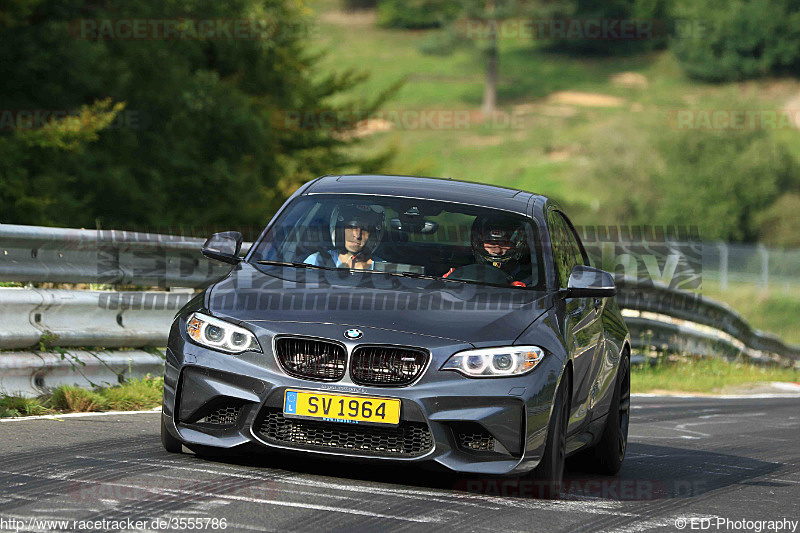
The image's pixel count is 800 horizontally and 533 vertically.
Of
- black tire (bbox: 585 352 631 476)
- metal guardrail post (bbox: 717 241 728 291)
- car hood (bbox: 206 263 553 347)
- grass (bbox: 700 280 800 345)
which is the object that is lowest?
grass (bbox: 700 280 800 345)

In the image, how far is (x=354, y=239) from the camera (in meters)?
7.54

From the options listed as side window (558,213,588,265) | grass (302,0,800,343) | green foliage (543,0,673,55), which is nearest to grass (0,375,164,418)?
side window (558,213,588,265)

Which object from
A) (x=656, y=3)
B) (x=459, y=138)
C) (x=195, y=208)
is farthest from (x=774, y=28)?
(x=195, y=208)

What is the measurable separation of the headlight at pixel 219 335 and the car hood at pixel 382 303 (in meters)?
0.06

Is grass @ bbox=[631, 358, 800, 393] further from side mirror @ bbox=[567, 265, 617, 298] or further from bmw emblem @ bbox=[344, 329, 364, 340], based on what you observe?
bmw emblem @ bbox=[344, 329, 364, 340]

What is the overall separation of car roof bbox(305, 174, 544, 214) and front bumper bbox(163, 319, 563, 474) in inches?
65.0

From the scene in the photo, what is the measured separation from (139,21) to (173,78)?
1536mm

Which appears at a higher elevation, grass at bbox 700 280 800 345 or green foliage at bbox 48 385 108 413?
green foliage at bbox 48 385 108 413

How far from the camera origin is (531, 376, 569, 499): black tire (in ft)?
21.2

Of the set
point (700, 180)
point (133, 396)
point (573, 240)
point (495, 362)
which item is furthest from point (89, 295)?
point (700, 180)

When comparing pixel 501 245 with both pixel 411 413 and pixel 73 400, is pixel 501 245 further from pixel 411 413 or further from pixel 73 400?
pixel 73 400

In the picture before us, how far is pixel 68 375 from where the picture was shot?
29.4 ft

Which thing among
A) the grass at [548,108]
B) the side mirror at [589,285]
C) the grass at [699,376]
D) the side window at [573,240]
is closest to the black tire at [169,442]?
the side mirror at [589,285]

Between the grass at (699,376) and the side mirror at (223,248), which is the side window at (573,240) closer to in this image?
the side mirror at (223,248)
